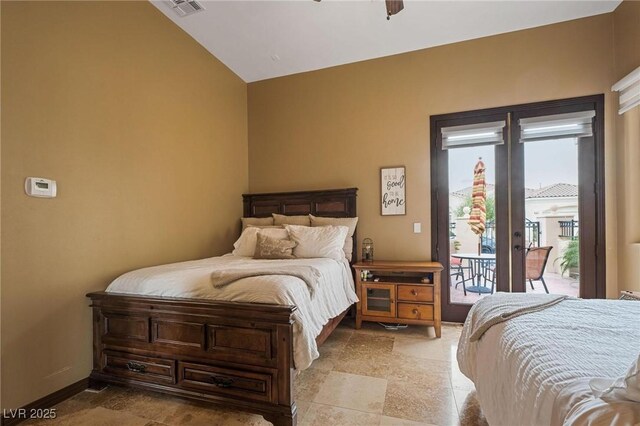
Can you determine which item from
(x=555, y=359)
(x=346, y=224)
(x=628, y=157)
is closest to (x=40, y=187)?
(x=346, y=224)

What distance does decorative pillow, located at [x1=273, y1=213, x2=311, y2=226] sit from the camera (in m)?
3.59

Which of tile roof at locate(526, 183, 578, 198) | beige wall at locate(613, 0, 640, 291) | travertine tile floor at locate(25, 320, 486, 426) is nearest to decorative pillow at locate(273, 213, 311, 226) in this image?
travertine tile floor at locate(25, 320, 486, 426)

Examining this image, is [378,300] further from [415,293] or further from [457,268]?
[457,268]

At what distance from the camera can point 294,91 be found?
405 cm

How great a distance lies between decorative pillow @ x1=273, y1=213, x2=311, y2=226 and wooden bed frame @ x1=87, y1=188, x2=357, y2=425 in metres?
1.89

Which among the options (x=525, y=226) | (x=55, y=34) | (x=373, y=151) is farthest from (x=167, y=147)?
(x=525, y=226)

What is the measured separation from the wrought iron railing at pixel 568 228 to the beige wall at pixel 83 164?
4066mm

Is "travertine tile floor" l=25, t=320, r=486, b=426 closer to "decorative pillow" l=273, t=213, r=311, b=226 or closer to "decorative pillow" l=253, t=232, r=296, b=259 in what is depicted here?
"decorative pillow" l=253, t=232, r=296, b=259

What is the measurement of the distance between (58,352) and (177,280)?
0.95 meters

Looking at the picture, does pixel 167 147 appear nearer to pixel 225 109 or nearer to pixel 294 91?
pixel 225 109

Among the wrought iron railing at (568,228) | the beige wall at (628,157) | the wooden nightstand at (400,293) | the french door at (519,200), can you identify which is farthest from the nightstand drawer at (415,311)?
the beige wall at (628,157)

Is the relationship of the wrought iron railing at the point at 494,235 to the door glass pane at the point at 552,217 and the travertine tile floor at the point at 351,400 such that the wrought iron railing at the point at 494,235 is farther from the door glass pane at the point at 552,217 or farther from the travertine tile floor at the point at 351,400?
the travertine tile floor at the point at 351,400

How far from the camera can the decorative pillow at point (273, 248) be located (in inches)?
116

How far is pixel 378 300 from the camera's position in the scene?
3203 mm
